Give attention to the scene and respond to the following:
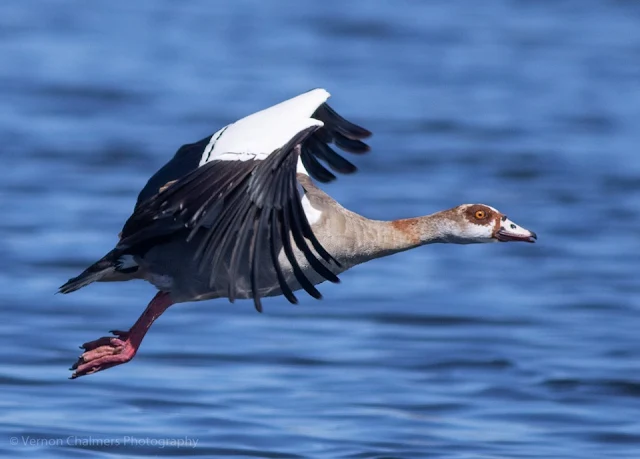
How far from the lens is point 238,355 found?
41.5 feet

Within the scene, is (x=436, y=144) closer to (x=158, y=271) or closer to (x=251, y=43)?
(x=251, y=43)

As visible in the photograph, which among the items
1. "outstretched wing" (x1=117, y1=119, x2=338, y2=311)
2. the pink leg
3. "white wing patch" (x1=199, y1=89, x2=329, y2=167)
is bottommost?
the pink leg

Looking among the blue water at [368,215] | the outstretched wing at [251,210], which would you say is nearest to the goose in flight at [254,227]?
the outstretched wing at [251,210]

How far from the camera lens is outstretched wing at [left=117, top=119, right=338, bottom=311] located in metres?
8.34

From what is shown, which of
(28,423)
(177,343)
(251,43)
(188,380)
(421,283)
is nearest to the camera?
(28,423)

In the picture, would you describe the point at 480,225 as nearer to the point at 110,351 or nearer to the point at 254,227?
the point at 254,227

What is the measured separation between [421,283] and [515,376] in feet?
8.84

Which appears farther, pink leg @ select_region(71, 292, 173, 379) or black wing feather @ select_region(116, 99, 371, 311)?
pink leg @ select_region(71, 292, 173, 379)

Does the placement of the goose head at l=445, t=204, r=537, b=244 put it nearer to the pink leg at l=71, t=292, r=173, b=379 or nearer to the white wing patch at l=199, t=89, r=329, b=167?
the white wing patch at l=199, t=89, r=329, b=167

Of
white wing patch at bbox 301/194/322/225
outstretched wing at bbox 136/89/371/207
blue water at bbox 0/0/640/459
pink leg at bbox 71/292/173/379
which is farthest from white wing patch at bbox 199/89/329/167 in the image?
blue water at bbox 0/0/640/459

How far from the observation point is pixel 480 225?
10.1m

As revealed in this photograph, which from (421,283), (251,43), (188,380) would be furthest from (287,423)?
(251,43)

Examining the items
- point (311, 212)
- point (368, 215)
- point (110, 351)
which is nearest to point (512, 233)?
point (311, 212)

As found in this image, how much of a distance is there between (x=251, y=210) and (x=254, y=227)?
10 centimetres
